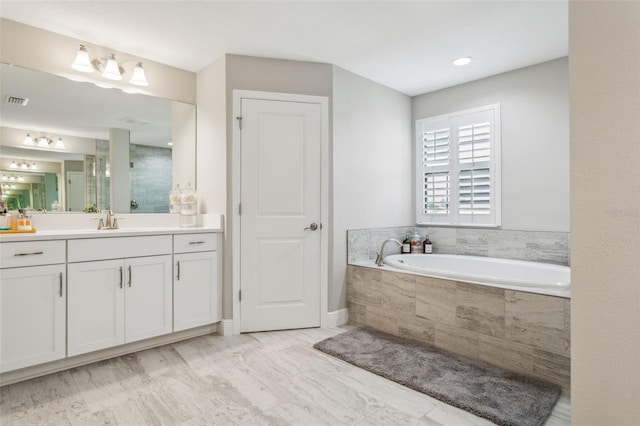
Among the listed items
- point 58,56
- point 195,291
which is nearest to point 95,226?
point 195,291

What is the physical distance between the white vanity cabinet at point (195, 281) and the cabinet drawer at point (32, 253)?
75 centimetres

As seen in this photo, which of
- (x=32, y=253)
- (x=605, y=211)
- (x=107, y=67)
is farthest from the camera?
(x=107, y=67)

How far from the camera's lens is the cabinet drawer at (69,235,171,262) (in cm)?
232

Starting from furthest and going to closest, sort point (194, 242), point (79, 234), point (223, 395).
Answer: point (194, 242) → point (79, 234) → point (223, 395)

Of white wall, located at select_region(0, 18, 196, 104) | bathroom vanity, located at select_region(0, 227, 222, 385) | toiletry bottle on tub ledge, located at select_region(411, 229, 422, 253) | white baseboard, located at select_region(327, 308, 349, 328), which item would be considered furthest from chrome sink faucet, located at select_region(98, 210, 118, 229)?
toiletry bottle on tub ledge, located at select_region(411, 229, 422, 253)

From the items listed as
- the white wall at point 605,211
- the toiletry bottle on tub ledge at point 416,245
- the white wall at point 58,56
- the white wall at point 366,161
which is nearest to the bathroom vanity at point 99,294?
the white wall at point 366,161

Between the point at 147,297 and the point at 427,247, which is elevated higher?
the point at 427,247

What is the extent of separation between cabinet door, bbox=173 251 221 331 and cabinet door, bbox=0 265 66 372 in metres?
0.75

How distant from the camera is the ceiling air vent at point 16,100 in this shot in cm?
249

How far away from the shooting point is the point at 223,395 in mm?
2045

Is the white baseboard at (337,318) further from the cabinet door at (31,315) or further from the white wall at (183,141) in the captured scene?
the cabinet door at (31,315)

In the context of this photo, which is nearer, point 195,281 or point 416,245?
point 195,281

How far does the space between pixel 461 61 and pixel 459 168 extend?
1078 mm

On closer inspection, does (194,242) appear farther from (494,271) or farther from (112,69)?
(494,271)
